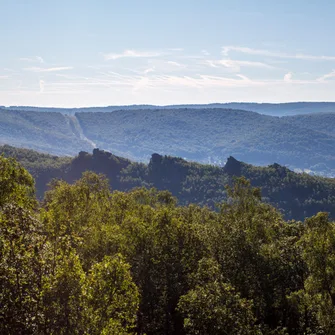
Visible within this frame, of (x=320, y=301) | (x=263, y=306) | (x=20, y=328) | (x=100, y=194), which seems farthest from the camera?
(x=100, y=194)

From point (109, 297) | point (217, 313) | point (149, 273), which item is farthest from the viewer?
point (149, 273)

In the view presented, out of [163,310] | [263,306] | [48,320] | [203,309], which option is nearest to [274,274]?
[263,306]

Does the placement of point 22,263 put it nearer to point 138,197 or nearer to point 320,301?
point 320,301

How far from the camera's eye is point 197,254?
49031 millimetres

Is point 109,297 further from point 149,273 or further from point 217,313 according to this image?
point 149,273

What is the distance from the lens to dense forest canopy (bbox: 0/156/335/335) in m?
24.2

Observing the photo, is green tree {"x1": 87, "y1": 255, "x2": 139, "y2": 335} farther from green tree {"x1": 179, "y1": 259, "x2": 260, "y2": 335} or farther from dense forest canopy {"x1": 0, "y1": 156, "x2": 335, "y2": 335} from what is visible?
green tree {"x1": 179, "y1": 259, "x2": 260, "y2": 335}

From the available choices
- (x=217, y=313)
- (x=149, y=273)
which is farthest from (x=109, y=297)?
(x=149, y=273)

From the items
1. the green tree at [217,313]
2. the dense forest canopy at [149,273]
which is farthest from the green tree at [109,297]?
the green tree at [217,313]

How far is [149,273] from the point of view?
4441 centimetres

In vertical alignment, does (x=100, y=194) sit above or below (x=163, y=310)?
above

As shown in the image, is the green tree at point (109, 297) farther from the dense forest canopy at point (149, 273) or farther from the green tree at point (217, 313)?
the green tree at point (217, 313)

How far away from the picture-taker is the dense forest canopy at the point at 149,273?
24.2 metres

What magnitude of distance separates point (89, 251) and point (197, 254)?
42.4 ft
